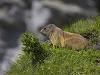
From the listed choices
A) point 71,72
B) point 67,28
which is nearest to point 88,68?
point 71,72

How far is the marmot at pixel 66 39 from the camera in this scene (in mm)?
12359

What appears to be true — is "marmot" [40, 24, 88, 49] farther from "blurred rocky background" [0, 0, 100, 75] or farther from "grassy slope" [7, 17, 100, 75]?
"blurred rocky background" [0, 0, 100, 75]

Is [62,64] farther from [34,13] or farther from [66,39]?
[34,13]

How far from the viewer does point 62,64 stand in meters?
11.4

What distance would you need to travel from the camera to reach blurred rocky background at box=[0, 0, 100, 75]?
63.4ft

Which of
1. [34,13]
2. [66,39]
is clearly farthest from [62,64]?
[34,13]

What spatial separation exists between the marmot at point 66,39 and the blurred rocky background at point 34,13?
6.10 meters

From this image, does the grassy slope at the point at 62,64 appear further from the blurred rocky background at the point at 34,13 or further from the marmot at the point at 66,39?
the blurred rocky background at the point at 34,13

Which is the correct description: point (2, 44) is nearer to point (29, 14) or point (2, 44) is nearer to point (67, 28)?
point (29, 14)

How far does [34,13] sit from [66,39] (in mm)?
7912

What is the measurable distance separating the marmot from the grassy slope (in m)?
0.22

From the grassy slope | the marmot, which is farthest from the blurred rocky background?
the grassy slope

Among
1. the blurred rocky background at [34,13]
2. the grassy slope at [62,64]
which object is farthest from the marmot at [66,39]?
the blurred rocky background at [34,13]

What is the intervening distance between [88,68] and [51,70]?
2.98 ft
